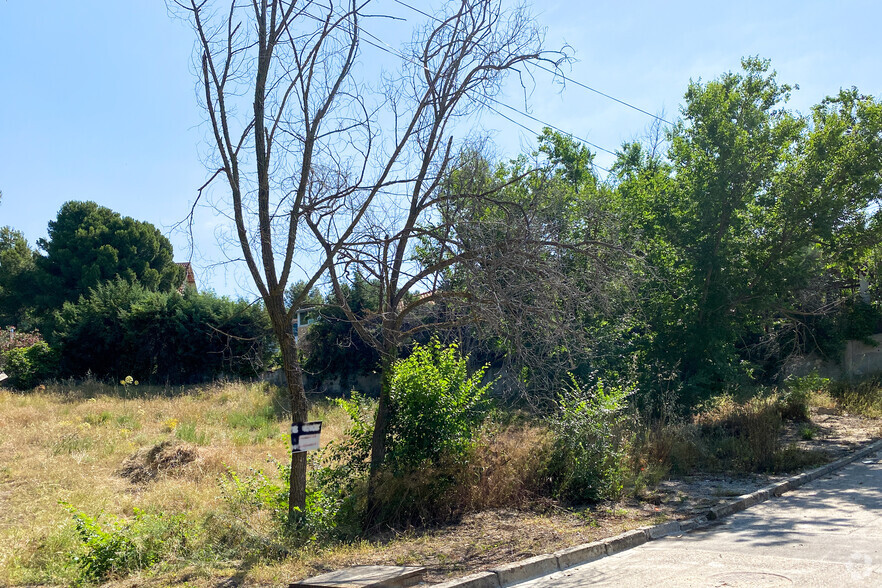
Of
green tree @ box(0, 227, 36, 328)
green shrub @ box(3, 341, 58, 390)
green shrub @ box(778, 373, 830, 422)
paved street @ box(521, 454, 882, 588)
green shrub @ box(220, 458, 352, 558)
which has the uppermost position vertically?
green tree @ box(0, 227, 36, 328)

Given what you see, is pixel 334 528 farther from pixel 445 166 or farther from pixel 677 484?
pixel 677 484

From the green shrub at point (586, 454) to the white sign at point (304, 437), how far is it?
390cm

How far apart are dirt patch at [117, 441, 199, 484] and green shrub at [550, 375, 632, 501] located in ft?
25.6

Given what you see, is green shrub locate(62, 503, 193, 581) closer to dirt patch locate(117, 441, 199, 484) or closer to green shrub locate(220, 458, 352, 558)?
green shrub locate(220, 458, 352, 558)

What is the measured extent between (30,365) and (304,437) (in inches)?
937

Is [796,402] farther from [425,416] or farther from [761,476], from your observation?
[425,416]

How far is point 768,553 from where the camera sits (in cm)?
692

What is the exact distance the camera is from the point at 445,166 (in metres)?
8.62

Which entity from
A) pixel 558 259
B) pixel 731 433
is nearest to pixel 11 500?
pixel 558 259

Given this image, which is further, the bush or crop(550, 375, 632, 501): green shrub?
the bush

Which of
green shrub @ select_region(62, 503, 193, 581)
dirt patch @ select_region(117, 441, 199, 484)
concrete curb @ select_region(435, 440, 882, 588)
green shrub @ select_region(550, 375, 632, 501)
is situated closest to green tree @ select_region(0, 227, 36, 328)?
dirt patch @ select_region(117, 441, 199, 484)

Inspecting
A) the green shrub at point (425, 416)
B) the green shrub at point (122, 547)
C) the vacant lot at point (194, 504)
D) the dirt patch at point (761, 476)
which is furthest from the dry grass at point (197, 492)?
the dirt patch at point (761, 476)

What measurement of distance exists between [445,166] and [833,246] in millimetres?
11922

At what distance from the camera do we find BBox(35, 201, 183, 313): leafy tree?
4103 cm
